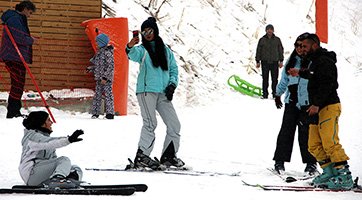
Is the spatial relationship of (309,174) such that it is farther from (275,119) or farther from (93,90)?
(93,90)

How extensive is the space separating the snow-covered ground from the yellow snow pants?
544 mm

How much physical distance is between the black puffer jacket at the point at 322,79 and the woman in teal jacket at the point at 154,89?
5.84ft

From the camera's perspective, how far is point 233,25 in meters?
23.6

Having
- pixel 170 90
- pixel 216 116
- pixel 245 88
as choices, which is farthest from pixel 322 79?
pixel 245 88

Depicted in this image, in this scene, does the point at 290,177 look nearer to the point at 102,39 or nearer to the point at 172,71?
the point at 172,71

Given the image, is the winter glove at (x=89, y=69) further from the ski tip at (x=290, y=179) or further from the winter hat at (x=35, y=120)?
the winter hat at (x=35, y=120)

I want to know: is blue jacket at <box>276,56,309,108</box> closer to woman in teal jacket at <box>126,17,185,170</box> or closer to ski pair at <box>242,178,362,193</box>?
woman in teal jacket at <box>126,17,185,170</box>

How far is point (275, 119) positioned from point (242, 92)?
4.49m

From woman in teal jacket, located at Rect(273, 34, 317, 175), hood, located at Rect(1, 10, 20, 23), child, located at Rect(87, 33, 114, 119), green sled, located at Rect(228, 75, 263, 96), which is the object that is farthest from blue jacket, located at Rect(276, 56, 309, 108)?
green sled, located at Rect(228, 75, 263, 96)

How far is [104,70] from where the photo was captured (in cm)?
1412

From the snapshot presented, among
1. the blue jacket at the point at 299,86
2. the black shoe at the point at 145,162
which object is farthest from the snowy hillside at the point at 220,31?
the black shoe at the point at 145,162

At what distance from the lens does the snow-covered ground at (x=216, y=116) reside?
26.1ft

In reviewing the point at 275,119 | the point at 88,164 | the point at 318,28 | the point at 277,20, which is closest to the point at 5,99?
the point at 275,119

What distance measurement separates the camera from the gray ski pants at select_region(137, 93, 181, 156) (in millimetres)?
8805
